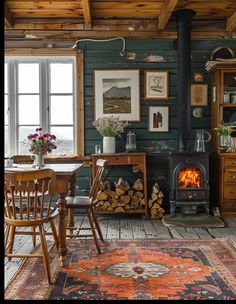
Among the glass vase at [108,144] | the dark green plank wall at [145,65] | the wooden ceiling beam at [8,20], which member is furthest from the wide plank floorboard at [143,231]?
the wooden ceiling beam at [8,20]

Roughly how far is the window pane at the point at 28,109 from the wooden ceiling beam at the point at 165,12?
2069mm

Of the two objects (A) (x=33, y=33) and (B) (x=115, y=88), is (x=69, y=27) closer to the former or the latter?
(A) (x=33, y=33)

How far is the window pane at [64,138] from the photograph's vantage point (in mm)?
5789

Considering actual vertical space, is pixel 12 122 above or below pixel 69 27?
below

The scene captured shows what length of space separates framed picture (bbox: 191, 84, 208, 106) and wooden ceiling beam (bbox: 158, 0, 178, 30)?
0.98 meters

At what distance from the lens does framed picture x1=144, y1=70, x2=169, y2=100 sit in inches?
223

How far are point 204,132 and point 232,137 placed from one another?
400 millimetres

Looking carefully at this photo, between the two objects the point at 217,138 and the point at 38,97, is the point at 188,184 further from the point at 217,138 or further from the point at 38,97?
the point at 38,97

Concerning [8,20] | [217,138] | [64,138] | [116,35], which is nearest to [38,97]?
[64,138]

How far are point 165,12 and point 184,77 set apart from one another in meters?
0.87

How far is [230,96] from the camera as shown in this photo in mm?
5406

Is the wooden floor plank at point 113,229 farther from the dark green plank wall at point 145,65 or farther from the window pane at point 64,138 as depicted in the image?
the window pane at point 64,138

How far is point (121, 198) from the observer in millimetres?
5348
